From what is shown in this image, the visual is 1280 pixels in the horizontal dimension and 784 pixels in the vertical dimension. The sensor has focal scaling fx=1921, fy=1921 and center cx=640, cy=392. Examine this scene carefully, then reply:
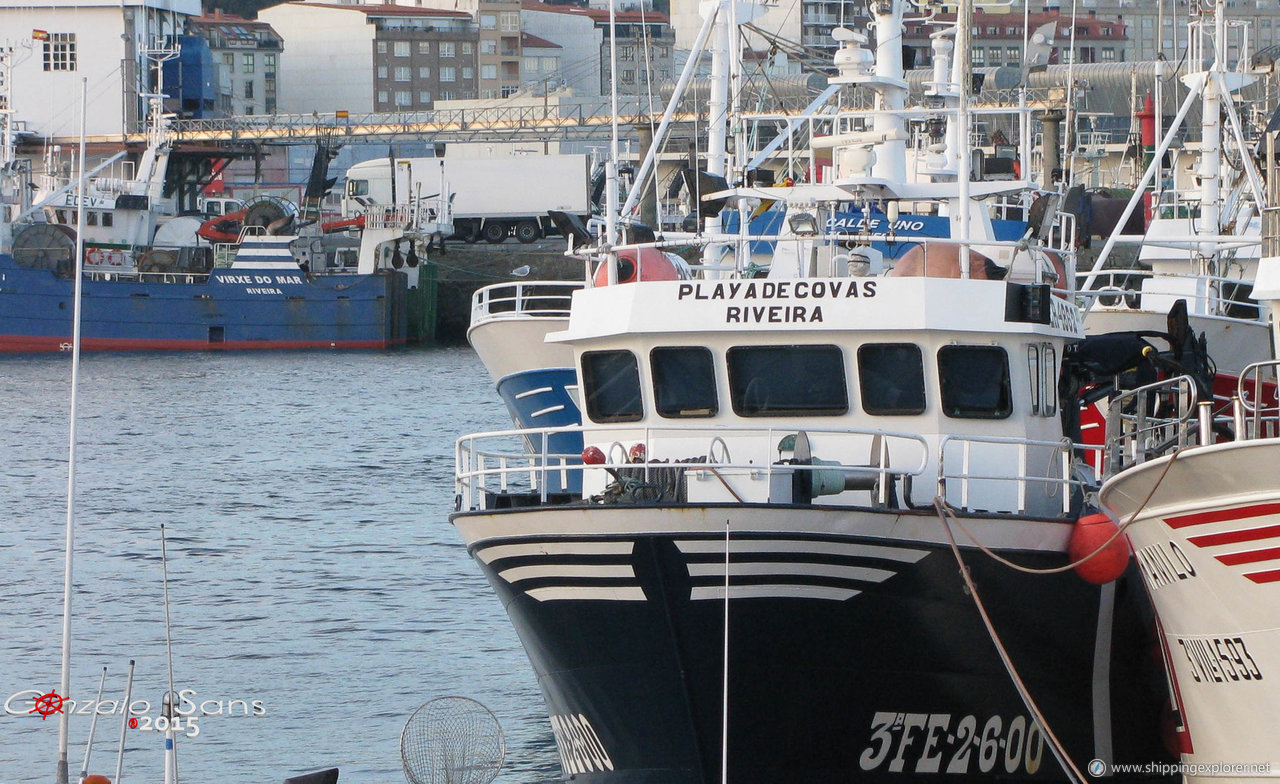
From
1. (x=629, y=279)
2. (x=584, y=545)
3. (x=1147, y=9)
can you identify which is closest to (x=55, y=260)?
(x=629, y=279)

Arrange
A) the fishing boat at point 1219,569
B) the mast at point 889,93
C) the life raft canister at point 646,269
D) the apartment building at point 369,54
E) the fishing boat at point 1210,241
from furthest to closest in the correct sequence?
the apartment building at point 369,54, the fishing boat at point 1210,241, the mast at point 889,93, the life raft canister at point 646,269, the fishing boat at point 1219,569

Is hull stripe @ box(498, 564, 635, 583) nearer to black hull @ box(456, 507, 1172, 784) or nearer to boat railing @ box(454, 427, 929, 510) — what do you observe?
black hull @ box(456, 507, 1172, 784)

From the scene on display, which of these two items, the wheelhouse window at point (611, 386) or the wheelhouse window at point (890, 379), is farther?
the wheelhouse window at point (611, 386)

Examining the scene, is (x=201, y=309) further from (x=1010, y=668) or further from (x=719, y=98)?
(x=1010, y=668)

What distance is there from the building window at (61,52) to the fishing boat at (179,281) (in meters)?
16.5

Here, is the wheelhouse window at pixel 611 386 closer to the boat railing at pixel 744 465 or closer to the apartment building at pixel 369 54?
the boat railing at pixel 744 465

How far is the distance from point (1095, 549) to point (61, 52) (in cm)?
7601

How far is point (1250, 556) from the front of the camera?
37.1ft

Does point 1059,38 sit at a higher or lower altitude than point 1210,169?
higher

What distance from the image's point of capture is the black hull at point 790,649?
1202 cm

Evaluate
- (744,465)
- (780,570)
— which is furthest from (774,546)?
(744,465)

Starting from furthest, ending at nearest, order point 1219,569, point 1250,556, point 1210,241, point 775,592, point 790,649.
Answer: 1. point 1210,241
2. point 790,649
3. point 775,592
4. point 1219,569
5. point 1250,556

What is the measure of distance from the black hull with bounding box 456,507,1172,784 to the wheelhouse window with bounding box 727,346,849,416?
1.66 m

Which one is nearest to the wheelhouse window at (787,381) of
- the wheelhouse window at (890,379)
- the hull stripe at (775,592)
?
the wheelhouse window at (890,379)
